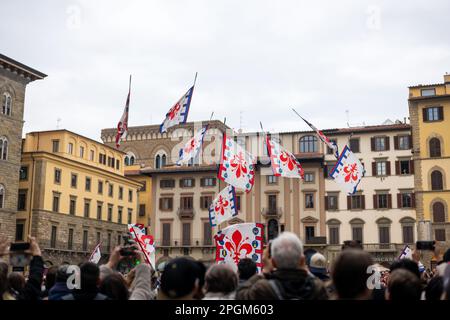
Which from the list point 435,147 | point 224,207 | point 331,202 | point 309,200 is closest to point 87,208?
point 309,200

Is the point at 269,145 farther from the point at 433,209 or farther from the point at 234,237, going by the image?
the point at 433,209

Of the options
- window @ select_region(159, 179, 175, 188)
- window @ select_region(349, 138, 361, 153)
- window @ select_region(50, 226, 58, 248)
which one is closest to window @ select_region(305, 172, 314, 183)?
window @ select_region(349, 138, 361, 153)

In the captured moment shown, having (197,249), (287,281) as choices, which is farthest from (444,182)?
(287,281)

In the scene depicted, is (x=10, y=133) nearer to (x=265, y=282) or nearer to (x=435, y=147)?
(x=435, y=147)

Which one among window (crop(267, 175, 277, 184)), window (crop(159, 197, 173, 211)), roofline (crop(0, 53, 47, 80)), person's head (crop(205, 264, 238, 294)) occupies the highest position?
roofline (crop(0, 53, 47, 80))

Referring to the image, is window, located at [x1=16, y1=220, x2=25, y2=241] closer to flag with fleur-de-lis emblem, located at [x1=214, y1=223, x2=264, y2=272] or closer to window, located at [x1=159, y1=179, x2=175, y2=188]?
window, located at [x1=159, y1=179, x2=175, y2=188]

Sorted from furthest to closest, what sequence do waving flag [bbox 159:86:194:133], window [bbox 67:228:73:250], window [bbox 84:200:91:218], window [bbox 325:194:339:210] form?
window [bbox 325:194:339:210], window [bbox 84:200:91:218], window [bbox 67:228:73:250], waving flag [bbox 159:86:194:133]

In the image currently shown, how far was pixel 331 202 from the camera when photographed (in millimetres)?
62844

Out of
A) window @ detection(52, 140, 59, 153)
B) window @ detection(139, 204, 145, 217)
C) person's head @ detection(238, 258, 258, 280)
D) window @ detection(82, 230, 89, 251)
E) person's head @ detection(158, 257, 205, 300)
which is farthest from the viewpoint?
window @ detection(139, 204, 145, 217)

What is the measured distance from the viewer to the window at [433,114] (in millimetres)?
Answer: 59344

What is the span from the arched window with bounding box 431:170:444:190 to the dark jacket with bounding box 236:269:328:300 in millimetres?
56593

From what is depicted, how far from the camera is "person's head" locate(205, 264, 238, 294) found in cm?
596
